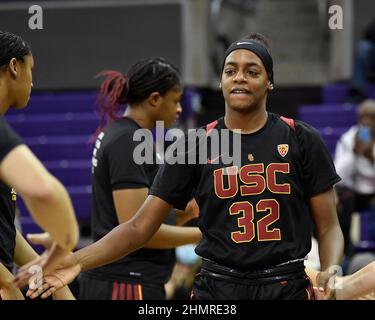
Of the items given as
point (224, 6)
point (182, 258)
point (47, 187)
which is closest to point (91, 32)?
point (224, 6)

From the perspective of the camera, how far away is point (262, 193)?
3666 millimetres

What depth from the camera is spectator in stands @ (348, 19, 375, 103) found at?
10289mm

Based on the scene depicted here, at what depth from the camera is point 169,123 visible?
491cm

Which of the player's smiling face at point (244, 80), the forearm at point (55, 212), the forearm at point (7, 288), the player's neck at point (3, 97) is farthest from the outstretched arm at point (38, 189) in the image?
the player's smiling face at point (244, 80)

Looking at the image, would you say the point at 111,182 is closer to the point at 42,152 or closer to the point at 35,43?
the point at 42,152

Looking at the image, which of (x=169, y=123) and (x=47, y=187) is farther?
(x=169, y=123)

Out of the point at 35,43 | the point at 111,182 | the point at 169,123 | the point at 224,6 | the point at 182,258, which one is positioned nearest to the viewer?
the point at 111,182

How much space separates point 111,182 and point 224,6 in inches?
328

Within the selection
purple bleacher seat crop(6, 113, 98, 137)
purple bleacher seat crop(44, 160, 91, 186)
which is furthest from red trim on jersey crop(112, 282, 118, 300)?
purple bleacher seat crop(6, 113, 98, 137)

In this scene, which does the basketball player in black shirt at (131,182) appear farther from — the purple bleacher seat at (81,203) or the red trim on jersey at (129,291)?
the purple bleacher seat at (81,203)

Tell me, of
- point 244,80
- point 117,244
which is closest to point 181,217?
point 117,244

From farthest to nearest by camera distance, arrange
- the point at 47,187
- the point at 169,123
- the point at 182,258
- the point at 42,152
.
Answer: the point at 42,152 < the point at 182,258 < the point at 169,123 < the point at 47,187

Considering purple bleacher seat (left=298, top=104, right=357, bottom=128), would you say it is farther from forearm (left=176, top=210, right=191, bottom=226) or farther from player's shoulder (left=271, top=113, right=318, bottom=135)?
player's shoulder (left=271, top=113, right=318, bottom=135)

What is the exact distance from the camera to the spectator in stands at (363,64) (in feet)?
33.8
